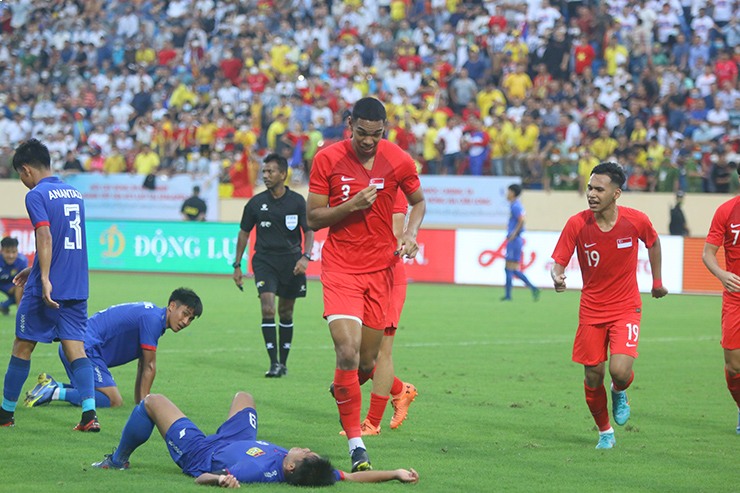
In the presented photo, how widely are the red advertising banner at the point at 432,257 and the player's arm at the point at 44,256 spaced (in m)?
17.7

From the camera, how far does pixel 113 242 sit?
29.9m

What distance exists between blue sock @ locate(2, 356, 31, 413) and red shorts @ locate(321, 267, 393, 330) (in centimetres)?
282

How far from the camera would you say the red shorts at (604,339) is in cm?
927

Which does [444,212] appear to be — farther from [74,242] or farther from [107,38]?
[74,242]

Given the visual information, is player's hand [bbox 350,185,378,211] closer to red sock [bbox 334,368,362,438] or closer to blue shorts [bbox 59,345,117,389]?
red sock [bbox 334,368,362,438]

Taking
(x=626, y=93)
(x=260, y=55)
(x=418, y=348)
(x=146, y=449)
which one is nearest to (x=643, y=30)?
(x=626, y=93)

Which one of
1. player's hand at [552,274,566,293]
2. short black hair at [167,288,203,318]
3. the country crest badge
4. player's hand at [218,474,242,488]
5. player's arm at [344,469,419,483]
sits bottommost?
player's arm at [344,469,419,483]

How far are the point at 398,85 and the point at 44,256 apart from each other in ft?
79.2

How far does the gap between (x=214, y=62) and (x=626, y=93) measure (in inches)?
516

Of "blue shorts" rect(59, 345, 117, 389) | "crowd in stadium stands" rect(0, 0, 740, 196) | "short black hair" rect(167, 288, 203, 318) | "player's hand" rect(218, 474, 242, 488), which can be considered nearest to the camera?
"player's hand" rect(218, 474, 242, 488)

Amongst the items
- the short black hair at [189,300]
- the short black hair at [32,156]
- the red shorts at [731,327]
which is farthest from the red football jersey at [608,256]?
the short black hair at [32,156]

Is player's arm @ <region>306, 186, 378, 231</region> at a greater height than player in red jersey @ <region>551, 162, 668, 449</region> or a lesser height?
greater

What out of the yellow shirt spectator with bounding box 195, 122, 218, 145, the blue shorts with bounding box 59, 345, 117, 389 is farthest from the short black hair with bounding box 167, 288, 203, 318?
the yellow shirt spectator with bounding box 195, 122, 218, 145

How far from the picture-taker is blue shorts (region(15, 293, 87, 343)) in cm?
962
